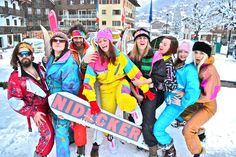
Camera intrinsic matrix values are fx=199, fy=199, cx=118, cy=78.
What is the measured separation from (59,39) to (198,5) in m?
36.5

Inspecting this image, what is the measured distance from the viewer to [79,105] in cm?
310

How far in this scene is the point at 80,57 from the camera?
3.83m

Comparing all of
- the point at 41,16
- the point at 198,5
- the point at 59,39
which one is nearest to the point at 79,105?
the point at 59,39

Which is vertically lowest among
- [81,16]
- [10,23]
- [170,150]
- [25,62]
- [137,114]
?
[170,150]

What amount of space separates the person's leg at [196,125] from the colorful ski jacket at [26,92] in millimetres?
2295

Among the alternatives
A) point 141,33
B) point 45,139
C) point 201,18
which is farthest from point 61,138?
point 201,18

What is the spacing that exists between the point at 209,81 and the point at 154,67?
2.78ft

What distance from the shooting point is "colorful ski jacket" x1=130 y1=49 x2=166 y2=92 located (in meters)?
3.04

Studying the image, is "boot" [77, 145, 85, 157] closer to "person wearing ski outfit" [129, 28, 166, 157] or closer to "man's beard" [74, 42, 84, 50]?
"person wearing ski outfit" [129, 28, 166, 157]

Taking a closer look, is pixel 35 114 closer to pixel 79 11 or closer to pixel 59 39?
pixel 59 39

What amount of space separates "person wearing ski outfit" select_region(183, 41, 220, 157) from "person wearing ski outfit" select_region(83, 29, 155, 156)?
76cm

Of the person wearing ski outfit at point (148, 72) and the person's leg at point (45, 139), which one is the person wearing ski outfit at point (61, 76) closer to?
the person's leg at point (45, 139)

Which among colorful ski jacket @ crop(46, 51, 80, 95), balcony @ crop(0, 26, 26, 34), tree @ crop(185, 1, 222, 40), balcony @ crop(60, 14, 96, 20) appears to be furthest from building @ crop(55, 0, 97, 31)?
colorful ski jacket @ crop(46, 51, 80, 95)

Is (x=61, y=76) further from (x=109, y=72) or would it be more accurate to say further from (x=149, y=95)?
(x=149, y=95)
